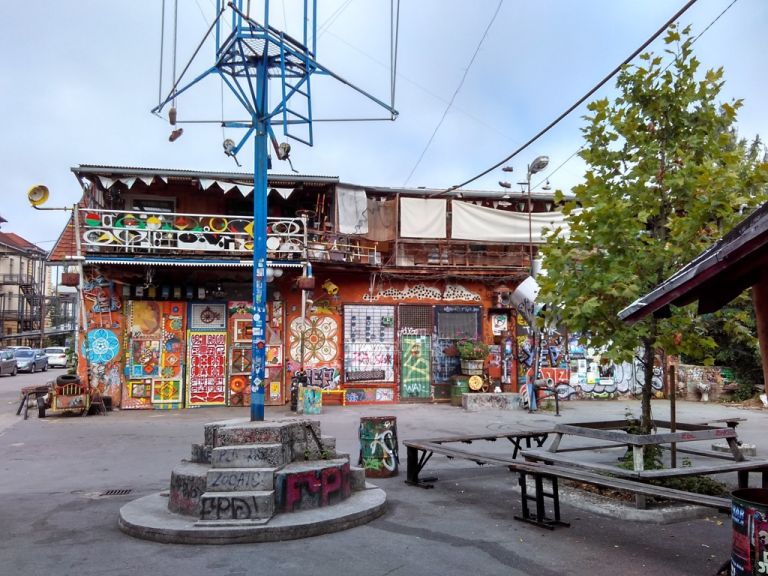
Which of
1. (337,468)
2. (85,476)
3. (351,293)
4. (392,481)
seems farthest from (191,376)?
(337,468)

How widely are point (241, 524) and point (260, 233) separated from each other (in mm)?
4152

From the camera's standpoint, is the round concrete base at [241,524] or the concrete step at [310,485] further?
the concrete step at [310,485]

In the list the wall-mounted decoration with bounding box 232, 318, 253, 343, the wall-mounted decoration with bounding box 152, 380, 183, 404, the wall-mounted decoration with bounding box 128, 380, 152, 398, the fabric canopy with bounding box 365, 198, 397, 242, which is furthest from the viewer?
the fabric canopy with bounding box 365, 198, 397, 242

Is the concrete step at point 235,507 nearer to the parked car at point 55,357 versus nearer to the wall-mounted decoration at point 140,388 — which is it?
the wall-mounted decoration at point 140,388

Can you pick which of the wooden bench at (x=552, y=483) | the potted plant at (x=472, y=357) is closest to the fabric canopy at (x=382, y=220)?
the potted plant at (x=472, y=357)

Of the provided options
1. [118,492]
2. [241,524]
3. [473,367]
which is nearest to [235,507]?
[241,524]

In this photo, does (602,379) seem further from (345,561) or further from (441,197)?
(345,561)

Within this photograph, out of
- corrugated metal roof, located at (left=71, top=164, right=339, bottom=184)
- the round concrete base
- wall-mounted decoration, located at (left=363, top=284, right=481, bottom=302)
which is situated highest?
corrugated metal roof, located at (left=71, top=164, right=339, bottom=184)

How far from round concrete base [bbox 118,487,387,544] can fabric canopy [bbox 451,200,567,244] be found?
14757 millimetres

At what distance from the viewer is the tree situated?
8.55 metres

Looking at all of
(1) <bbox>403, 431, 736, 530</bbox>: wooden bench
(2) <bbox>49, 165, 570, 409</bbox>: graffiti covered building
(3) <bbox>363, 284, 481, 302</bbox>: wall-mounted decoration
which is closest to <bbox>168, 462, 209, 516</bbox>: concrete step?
(1) <bbox>403, 431, 736, 530</bbox>: wooden bench

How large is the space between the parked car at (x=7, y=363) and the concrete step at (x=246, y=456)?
35631mm

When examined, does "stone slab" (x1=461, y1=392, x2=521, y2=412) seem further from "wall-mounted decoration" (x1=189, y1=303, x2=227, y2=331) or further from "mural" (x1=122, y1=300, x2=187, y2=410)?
"mural" (x1=122, y1=300, x2=187, y2=410)

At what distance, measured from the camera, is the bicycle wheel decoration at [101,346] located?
61.9ft
